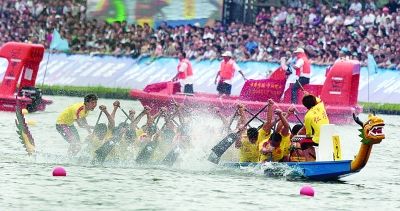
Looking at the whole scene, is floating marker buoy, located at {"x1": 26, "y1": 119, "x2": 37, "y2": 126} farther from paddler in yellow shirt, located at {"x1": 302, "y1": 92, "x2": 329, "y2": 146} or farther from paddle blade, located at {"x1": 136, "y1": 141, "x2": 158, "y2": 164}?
paddler in yellow shirt, located at {"x1": 302, "y1": 92, "x2": 329, "y2": 146}

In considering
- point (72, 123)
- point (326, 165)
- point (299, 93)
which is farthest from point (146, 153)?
point (299, 93)

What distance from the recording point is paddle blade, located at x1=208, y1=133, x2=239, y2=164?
85.6 ft

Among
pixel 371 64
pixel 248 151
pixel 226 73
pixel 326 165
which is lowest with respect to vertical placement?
pixel 326 165

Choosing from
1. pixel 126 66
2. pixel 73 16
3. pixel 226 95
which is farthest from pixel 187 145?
pixel 73 16

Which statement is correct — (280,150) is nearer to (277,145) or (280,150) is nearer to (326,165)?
(277,145)

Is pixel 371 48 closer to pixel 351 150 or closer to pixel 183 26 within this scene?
pixel 183 26

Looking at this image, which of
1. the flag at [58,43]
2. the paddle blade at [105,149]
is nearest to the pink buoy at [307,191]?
the paddle blade at [105,149]

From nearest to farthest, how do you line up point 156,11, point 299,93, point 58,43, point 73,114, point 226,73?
point 73,114
point 299,93
point 226,73
point 58,43
point 156,11

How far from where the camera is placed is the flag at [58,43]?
1746 inches

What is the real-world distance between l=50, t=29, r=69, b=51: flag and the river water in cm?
1422

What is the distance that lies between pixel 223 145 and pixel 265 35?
19352 millimetres

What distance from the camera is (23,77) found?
39406 mm

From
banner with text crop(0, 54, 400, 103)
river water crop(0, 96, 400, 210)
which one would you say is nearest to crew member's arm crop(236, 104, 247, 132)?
river water crop(0, 96, 400, 210)

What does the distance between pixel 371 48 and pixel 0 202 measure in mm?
22898
